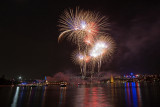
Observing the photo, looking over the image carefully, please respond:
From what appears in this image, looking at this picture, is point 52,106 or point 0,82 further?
point 0,82

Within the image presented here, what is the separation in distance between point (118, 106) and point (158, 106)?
4.15 metres

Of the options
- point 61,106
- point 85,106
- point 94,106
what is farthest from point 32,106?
point 94,106

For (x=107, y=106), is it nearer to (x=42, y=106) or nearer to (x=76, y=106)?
(x=76, y=106)

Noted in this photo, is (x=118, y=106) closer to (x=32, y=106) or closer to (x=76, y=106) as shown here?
(x=76, y=106)

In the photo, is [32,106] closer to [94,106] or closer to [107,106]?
[94,106]

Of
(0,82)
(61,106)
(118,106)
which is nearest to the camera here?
(118,106)

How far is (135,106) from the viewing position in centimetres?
1400

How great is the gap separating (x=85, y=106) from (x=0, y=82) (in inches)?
4336

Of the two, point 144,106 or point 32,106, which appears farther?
point 32,106

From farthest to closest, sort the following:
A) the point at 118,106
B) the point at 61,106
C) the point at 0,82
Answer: the point at 0,82, the point at 61,106, the point at 118,106

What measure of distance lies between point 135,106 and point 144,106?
3.27 feet

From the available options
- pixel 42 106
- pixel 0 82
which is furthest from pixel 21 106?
pixel 0 82

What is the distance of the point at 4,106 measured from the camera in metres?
15.4

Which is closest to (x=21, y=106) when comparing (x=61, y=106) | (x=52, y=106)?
(x=52, y=106)
